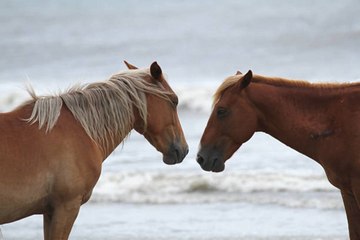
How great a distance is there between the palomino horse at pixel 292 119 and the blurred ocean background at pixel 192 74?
3.61 ft

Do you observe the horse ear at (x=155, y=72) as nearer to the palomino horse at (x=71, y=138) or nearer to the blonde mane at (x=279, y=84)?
the palomino horse at (x=71, y=138)

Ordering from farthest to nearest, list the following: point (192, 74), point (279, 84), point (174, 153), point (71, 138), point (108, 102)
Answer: point (192, 74)
point (279, 84)
point (174, 153)
point (108, 102)
point (71, 138)

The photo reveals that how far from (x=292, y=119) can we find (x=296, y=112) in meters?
0.05

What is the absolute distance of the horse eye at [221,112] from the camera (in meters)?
5.84

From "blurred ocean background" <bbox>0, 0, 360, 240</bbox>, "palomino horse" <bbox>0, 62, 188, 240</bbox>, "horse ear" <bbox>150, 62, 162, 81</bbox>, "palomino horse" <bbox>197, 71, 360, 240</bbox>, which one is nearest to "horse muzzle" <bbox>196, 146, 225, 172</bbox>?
"palomino horse" <bbox>197, 71, 360, 240</bbox>

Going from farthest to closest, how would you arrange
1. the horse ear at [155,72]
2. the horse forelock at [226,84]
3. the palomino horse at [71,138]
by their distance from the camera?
1. the horse forelock at [226,84]
2. the horse ear at [155,72]
3. the palomino horse at [71,138]

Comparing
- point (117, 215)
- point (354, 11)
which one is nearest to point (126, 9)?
point (354, 11)

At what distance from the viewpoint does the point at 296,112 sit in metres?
5.88

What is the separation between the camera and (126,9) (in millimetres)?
30281

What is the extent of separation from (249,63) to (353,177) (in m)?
16.6

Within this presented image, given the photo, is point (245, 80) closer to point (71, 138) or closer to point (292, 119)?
point (292, 119)

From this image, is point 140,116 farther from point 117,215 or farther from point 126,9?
point 126,9

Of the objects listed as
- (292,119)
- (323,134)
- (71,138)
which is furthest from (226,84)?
(71,138)

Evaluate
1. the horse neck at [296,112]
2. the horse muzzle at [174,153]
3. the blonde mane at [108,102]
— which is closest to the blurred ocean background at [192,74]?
the blonde mane at [108,102]
